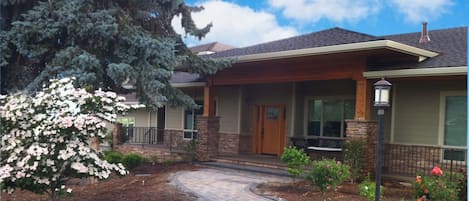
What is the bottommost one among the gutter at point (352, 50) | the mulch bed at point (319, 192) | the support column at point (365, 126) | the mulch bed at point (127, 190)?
the mulch bed at point (127, 190)

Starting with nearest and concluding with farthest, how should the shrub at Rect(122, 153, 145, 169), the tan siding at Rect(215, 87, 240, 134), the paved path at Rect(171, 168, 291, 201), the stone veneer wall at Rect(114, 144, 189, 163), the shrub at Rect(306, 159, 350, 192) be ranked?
1. the shrub at Rect(306, 159, 350, 192)
2. the paved path at Rect(171, 168, 291, 201)
3. the shrub at Rect(122, 153, 145, 169)
4. the stone veneer wall at Rect(114, 144, 189, 163)
5. the tan siding at Rect(215, 87, 240, 134)

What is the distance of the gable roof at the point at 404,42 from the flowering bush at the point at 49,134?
18.2ft

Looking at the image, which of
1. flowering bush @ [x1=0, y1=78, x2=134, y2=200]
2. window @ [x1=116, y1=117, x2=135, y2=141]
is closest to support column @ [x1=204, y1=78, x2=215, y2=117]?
window @ [x1=116, y1=117, x2=135, y2=141]

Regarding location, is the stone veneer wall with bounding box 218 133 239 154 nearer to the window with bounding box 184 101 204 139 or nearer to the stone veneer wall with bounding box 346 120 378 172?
the window with bounding box 184 101 204 139

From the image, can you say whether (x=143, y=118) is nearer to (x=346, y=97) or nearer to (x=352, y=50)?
(x=346, y=97)

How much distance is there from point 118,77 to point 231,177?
3554 millimetres

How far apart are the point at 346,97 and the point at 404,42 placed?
7.72ft

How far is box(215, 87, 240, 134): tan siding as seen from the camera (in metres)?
15.1

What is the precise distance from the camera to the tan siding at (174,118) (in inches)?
675

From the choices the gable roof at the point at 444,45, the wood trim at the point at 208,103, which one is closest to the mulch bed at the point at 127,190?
the wood trim at the point at 208,103

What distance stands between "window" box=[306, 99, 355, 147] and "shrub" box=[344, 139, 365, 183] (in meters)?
2.35

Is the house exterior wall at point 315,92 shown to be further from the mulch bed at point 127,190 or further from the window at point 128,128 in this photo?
the window at point 128,128

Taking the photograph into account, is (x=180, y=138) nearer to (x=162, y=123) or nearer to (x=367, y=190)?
(x=162, y=123)

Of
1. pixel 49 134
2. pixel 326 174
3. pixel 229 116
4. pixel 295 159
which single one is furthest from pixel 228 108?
pixel 49 134
